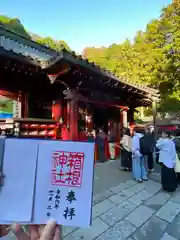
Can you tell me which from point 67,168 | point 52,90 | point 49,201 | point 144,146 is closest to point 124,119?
point 144,146

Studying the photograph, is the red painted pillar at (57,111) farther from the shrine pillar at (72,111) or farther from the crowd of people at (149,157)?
the crowd of people at (149,157)

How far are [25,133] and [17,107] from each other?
0.89 metres

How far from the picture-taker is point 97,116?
9391 mm

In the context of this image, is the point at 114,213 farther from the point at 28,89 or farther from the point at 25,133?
the point at 28,89

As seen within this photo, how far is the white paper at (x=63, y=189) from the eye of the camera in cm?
99

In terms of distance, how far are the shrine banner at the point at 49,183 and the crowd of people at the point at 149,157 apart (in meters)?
4.36

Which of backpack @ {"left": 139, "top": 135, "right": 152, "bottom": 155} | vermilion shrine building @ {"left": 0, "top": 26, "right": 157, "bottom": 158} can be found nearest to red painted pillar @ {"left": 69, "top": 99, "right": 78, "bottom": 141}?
vermilion shrine building @ {"left": 0, "top": 26, "right": 157, "bottom": 158}

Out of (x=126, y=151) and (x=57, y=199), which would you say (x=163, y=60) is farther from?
(x=57, y=199)

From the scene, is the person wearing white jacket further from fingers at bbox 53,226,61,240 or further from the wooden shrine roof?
fingers at bbox 53,226,61,240

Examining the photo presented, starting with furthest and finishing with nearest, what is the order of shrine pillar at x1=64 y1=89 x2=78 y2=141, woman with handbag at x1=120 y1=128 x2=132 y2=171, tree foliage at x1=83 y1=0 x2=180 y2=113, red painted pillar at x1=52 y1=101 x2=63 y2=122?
tree foliage at x1=83 y1=0 x2=180 y2=113
red painted pillar at x1=52 y1=101 x2=63 y2=122
woman with handbag at x1=120 y1=128 x2=132 y2=171
shrine pillar at x1=64 y1=89 x2=78 y2=141

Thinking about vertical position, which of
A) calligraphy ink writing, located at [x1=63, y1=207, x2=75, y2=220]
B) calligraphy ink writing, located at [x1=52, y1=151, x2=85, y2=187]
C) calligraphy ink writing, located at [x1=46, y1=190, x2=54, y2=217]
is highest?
calligraphy ink writing, located at [x1=52, y1=151, x2=85, y2=187]

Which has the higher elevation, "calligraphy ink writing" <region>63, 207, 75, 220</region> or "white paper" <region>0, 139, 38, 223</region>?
"white paper" <region>0, 139, 38, 223</region>

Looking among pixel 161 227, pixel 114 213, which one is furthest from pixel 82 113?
pixel 161 227

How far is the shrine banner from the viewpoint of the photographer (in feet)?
3.25
